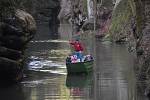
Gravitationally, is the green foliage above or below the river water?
above

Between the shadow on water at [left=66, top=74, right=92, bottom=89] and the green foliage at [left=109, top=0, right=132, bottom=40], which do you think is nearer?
the shadow on water at [left=66, top=74, right=92, bottom=89]

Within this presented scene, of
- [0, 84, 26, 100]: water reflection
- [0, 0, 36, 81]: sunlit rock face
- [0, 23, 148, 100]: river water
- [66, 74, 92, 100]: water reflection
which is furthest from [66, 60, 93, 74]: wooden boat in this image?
[0, 84, 26, 100]: water reflection

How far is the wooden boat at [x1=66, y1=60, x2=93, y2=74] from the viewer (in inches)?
1467

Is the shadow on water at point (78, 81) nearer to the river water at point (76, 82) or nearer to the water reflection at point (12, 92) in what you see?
the river water at point (76, 82)

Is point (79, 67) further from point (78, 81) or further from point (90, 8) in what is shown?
point (90, 8)

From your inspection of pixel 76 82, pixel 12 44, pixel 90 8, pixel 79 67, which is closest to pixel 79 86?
pixel 76 82

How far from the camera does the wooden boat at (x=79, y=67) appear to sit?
122 feet

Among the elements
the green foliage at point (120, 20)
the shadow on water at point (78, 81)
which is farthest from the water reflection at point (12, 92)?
the green foliage at point (120, 20)

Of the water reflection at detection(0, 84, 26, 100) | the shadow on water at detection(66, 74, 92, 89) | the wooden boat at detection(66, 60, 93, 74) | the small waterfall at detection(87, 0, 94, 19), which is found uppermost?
the small waterfall at detection(87, 0, 94, 19)

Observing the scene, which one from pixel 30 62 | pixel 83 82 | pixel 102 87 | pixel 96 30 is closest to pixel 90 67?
pixel 83 82

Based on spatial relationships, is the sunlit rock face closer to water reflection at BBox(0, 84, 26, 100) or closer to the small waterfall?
water reflection at BBox(0, 84, 26, 100)

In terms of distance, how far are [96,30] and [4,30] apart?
151 ft

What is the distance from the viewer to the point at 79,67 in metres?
37.6

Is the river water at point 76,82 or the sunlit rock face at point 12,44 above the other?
the sunlit rock face at point 12,44
